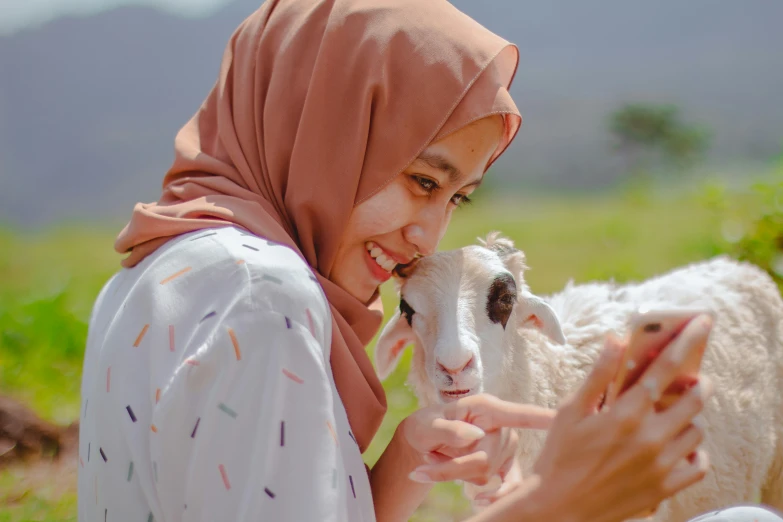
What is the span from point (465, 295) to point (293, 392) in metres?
1.10

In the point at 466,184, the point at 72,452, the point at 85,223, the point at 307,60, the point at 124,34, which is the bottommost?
the point at 85,223

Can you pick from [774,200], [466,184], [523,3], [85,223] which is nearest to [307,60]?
[466,184]

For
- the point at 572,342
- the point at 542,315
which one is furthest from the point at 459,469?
the point at 572,342

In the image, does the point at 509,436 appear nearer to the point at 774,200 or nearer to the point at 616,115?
the point at 774,200

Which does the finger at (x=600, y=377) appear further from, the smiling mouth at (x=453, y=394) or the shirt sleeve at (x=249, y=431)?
the smiling mouth at (x=453, y=394)

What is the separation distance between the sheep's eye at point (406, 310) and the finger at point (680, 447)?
50.0 inches

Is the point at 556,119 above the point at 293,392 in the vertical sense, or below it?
below

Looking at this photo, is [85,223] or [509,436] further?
[85,223]

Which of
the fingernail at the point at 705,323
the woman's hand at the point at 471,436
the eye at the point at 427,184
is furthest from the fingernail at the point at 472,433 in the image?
the eye at the point at 427,184

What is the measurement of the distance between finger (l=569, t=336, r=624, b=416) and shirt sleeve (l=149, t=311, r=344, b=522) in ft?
1.31

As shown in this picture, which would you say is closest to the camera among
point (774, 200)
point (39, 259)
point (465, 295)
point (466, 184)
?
point (466, 184)

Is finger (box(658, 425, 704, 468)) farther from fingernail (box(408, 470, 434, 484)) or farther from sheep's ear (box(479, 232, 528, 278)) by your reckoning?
sheep's ear (box(479, 232, 528, 278))

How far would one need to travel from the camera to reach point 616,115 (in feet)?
60.4

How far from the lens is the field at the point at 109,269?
3447 millimetres
